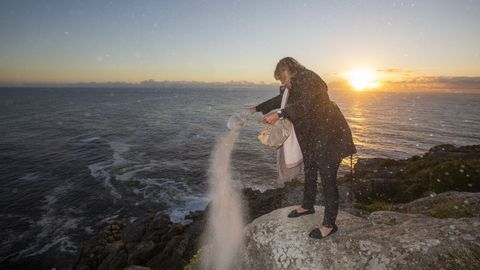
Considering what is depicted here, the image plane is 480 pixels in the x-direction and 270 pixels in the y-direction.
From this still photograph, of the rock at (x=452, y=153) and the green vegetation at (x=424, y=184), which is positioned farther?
the rock at (x=452, y=153)

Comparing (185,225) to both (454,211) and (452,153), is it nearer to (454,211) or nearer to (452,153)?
(454,211)

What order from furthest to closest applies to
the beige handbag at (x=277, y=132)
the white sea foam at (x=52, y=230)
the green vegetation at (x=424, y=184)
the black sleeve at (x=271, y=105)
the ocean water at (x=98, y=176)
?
the ocean water at (x=98, y=176) → the white sea foam at (x=52, y=230) → the green vegetation at (x=424, y=184) → the black sleeve at (x=271, y=105) → the beige handbag at (x=277, y=132)

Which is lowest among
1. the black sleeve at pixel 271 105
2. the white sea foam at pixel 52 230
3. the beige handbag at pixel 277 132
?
the white sea foam at pixel 52 230

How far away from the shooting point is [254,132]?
2248 inches

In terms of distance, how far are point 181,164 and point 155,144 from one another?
524 inches

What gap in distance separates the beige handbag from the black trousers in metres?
0.50

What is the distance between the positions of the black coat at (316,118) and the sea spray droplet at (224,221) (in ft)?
4.69

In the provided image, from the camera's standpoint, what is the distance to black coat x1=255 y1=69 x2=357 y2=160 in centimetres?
415

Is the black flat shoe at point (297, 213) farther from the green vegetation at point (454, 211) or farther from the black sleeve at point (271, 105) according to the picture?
the green vegetation at point (454, 211)

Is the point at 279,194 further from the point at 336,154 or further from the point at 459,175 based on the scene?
the point at 336,154

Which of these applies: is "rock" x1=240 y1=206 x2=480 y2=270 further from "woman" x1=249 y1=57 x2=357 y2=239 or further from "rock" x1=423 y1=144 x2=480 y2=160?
"rock" x1=423 y1=144 x2=480 y2=160

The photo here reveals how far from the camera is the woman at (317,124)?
4164 millimetres

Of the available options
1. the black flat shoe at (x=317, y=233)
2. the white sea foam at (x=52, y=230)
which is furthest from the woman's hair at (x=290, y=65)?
the white sea foam at (x=52, y=230)

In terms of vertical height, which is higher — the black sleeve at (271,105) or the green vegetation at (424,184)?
the black sleeve at (271,105)
